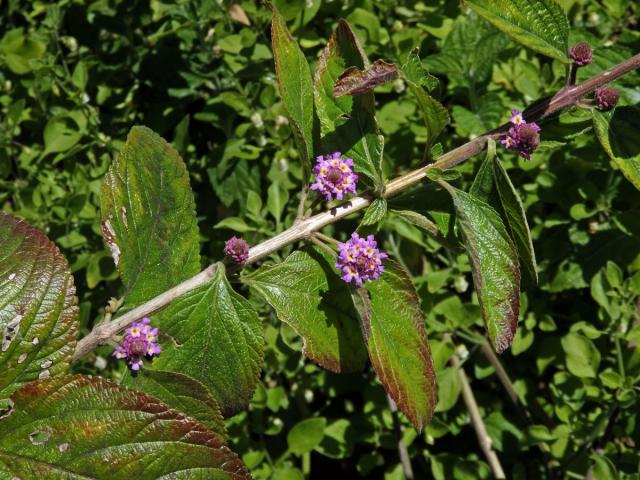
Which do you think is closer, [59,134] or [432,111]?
[432,111]

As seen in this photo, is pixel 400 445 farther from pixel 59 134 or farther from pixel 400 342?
pixel 59 134

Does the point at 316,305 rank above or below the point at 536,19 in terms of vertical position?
below

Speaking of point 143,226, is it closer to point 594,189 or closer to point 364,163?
point 364,163

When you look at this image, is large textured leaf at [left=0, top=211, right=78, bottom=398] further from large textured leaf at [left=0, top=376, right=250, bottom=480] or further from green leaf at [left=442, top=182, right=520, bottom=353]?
green leaf at [left=442, top=182, right=520, bottom=353]

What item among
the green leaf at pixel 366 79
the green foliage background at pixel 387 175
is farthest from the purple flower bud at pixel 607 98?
the green foliage background at pixel 387 175

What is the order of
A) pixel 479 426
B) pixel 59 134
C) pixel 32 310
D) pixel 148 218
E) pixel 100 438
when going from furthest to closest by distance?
pixel 59 134
pixel 479 426
pixel 148 218
pixel 32 310
pixel 100 438

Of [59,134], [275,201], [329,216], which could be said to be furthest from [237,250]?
[59,134]
